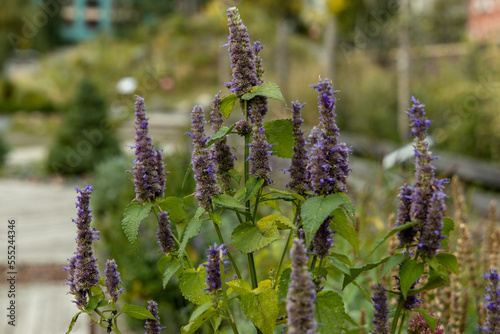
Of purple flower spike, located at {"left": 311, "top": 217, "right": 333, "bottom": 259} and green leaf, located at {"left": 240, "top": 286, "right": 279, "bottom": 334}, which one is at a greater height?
purple flower spike, located at {"left": 311, "top": 217, "right": 333, "bottom": 259}

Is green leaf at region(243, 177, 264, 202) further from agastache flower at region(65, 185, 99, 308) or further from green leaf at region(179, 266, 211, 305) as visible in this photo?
agastache flower at region(65, 185, 99, 308)

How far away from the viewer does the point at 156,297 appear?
3.59 metres

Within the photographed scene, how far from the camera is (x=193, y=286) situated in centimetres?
124

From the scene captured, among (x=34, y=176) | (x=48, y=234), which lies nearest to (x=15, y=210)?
(x=48, y=234)

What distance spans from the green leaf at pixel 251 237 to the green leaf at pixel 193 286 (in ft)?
0.49

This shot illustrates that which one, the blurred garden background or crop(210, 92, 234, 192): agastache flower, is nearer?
crop(210, 92, 234, 192): agastache flower

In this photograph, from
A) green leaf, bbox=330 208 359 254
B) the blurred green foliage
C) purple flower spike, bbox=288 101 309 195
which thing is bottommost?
green leaf, bbox=330 208 359 254

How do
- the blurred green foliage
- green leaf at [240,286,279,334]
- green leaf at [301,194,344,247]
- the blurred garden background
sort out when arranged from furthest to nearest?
the blurred green foliage < the blurred garden background < green leaf at [240,286,279,334] < green leaf at [301,194,344,247]

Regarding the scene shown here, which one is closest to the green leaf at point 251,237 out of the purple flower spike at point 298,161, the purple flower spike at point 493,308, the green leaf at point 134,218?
the purple flower spike at point 298,161

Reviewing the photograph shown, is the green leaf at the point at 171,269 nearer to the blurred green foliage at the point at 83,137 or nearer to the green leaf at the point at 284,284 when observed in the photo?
the green leaf at the point at 284,284

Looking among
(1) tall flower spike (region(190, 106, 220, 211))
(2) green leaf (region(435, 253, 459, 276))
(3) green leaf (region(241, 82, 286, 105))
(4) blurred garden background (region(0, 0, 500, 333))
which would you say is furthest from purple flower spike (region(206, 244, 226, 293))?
(4) blurred garden background (region(0, 0, 500, 333))

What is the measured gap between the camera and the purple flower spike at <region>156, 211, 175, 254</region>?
1269 millimetres

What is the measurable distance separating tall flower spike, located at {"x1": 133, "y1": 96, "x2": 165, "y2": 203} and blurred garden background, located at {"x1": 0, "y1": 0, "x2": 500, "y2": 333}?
2.12 ft

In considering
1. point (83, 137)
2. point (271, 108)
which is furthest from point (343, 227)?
point (83, 137)
